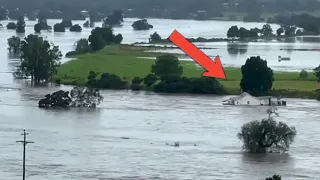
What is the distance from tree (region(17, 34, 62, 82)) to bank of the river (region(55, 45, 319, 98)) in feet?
0.97

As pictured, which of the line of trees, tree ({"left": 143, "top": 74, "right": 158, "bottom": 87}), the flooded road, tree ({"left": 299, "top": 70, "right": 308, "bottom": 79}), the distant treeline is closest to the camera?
the flooded road

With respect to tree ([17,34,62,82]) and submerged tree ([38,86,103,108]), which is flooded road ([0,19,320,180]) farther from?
tree ([17,34,62,82])

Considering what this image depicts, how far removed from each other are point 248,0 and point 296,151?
197 ft

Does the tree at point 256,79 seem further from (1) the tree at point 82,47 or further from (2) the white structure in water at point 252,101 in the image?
(1) the tree at point 82,47

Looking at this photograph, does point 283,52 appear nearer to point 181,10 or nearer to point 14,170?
point 14,170

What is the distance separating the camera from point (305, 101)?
22109mm

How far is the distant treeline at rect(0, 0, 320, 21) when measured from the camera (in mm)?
73688

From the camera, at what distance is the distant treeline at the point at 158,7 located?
73.7 m

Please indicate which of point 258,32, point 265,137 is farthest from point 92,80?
point 258,32

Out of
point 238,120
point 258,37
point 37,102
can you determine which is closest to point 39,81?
point 37,102

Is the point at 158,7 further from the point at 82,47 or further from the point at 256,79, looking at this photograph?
the point at 256,79

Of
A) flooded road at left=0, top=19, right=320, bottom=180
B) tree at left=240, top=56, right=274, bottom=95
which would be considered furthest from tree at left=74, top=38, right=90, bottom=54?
tree at left=240, top=56, right=274, bottom=95

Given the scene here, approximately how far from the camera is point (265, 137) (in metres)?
15.6

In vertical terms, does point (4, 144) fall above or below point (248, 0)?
below
